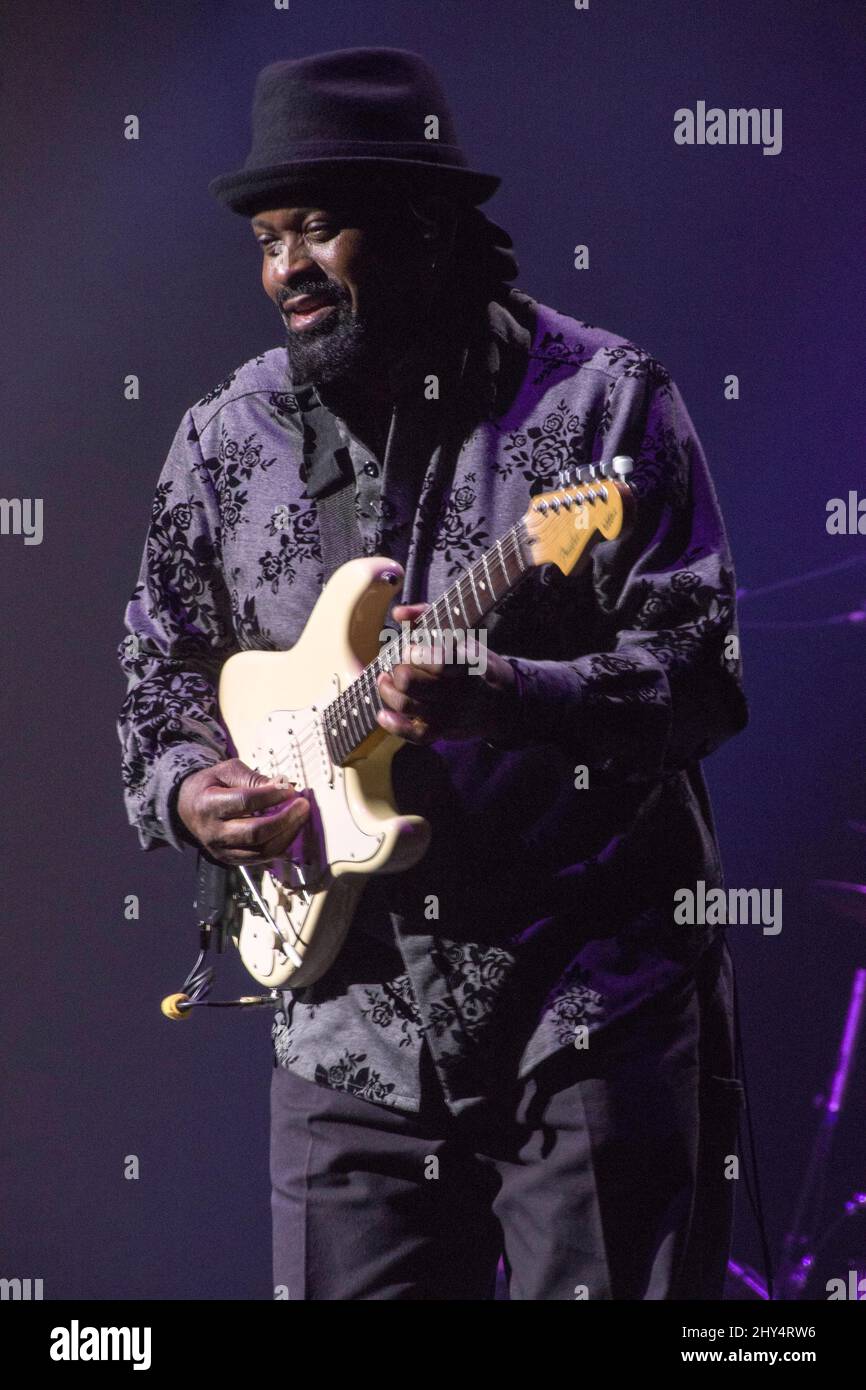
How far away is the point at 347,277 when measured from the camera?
177 centimetres

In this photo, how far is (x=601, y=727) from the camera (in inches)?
60.9

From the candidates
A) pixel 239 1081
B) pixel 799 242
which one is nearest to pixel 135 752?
pixel 239 1081

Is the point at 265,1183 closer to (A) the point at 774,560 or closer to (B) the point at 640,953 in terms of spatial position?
(B) the point at 640,953

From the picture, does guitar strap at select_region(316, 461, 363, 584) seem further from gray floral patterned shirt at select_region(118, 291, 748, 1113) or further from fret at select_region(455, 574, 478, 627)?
fret at select_region(455, 574, 478, 627)

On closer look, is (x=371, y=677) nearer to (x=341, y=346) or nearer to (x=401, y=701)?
(x=401, y=701)

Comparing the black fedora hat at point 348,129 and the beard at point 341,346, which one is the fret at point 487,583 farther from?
the black fedora hat at point 348,129

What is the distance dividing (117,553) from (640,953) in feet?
3.87

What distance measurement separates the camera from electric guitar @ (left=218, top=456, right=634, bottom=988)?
→ 5.20 ft

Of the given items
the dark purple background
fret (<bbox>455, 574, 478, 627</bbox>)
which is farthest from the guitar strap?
the dark purple background

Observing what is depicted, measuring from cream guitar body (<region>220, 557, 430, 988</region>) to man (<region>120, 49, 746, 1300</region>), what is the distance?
0.11 feet

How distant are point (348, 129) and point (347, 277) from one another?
0.59ft

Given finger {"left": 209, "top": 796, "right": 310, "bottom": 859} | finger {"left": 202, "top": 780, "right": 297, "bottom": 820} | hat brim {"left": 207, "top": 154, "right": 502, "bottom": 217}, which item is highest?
hat brim {"left": 207, "top": 154, "right": 502, "bottom": 217}

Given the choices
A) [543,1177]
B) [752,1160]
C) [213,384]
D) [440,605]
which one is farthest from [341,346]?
[752,1160]
